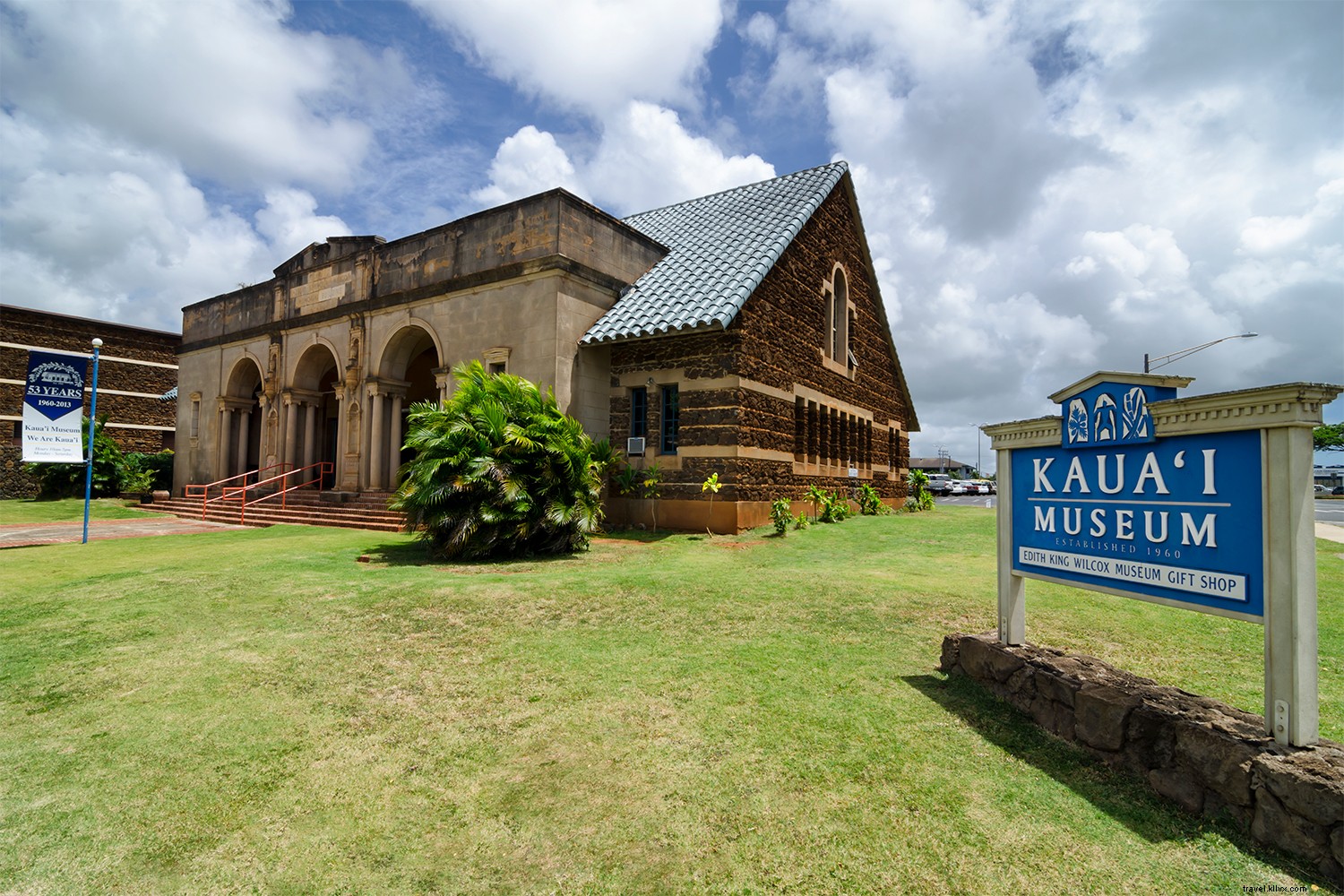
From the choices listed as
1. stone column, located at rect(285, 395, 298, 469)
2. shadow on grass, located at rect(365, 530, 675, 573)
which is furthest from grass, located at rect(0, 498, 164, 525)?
shadow on grass, located at rect(365, 530, 675, 573)

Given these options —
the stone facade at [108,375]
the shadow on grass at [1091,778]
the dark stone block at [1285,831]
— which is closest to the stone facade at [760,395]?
the shadow on grass at [1091,778]

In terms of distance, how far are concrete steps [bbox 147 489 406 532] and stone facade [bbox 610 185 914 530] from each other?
604 cm

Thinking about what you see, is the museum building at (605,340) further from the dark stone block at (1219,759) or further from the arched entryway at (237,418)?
the dark stone block at (1219,759)

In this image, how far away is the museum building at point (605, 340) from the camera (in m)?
15.1

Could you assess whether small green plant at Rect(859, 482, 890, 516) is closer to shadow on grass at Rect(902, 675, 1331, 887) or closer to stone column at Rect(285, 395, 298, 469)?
shadow on grass at Rect(902, 675, 1331, 887)

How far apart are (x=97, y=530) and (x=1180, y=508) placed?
21082mm

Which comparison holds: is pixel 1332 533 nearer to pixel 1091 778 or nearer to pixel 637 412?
pixel 637 412

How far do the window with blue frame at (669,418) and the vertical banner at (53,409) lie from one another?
11685 mm

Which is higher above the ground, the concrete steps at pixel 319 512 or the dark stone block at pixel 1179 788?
the concrete steps at pixel 319 512

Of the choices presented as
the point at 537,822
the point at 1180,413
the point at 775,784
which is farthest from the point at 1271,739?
the point at 537,822

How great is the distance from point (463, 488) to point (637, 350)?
21.4ft

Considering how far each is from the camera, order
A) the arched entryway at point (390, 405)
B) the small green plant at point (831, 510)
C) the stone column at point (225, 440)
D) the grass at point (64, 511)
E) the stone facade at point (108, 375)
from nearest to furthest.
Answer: the small green plant at point (831, 510) < the arched entryway at point (390, 405) < the grass at point (64, 511) < the stone column at point (225, 440) < the stone facade at point (108, 375)

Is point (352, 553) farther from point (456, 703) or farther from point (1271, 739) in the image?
point (1271, 739)

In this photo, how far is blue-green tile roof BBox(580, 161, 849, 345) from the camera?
14.7m
